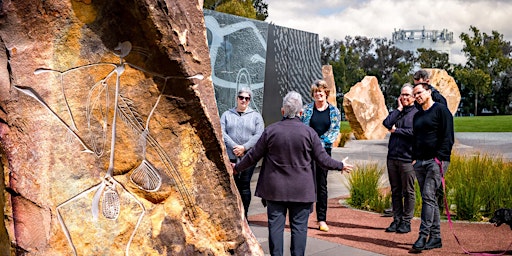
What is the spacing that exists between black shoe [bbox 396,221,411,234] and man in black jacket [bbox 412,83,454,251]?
89 cm

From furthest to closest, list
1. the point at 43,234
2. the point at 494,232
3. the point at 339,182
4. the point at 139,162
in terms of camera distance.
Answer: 1. the point at 339,182
2. the point at 494,232
3. the point at 139,162
4. the point at 43,234

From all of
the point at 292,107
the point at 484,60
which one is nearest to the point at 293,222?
the point at 292,107

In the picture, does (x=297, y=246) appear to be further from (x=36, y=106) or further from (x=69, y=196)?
(x=36, y=106)

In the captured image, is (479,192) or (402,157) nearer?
(402,157)

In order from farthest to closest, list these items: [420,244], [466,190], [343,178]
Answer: [343,178]
[466,190]
[420,244]

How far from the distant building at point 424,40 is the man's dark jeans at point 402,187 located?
55.4 meters

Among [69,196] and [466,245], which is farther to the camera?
[466,245]

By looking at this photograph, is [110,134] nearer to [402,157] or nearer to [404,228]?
[402,157]

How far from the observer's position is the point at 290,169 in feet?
14.9

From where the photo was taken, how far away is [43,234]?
135 inches

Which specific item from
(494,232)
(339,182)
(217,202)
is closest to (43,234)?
(217,202)

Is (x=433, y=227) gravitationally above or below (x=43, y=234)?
below

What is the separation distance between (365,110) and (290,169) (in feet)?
54.5

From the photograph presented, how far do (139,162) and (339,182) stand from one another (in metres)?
7.80
